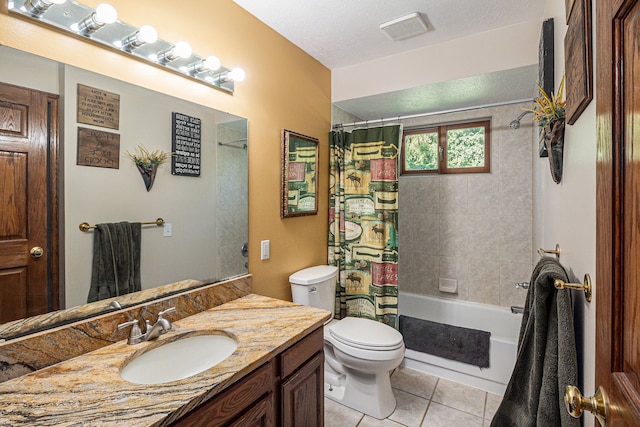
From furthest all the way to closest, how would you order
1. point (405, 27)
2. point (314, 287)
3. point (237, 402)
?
point (314, 287)
point (405, 27)
point (237, 402)

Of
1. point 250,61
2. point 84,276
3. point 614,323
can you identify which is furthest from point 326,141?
point 614,323

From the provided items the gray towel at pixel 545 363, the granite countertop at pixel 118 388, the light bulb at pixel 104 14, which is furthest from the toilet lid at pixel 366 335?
the light bulb at pixel 104 14

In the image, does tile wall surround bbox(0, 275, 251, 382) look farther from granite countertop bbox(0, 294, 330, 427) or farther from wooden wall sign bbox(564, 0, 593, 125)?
wooden wall sign bbox(564, 0, 593, 125)

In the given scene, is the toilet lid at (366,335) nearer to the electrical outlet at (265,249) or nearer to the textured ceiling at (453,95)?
the electrical outlet at (265,249)

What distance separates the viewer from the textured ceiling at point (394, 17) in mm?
1780

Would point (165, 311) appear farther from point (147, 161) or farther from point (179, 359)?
point (147, 161)

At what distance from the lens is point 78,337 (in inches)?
43.4

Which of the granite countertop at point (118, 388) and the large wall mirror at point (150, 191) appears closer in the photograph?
the granite countertop at point (118, 388)

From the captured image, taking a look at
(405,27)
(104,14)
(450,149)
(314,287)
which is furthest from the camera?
(450,149)

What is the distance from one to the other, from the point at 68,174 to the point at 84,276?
38cm

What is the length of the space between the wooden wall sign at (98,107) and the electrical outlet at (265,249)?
1.01m

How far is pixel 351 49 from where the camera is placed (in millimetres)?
2281

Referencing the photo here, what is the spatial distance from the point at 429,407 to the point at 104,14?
2.62 m

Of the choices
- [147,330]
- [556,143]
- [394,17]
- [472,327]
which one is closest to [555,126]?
[556,143]
